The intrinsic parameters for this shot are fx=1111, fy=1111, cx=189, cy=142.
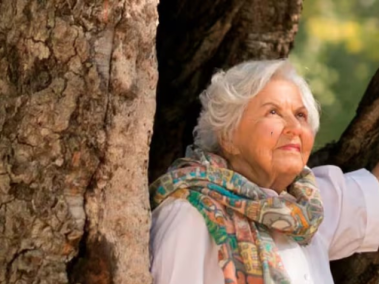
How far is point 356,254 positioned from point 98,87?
1.28 metres

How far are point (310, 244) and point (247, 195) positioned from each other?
0.30m

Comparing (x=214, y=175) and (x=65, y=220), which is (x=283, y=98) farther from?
(x=65, y=220)

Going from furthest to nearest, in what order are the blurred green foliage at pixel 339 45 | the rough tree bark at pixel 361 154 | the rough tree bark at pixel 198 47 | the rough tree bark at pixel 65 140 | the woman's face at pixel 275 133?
1. the blurred green foliage at pixel 339 45
2. the rough tree bark at pixel 198 47
3. the rough tree bark at pixel 361 154
4. the woman's face at pixel 275 133
5. the rough tree bark at pixel 65 140

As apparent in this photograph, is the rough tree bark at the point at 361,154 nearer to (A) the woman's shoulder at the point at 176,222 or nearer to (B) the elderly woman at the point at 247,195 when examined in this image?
(B) the elderly woman at the point at 247,195

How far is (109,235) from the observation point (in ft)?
8.07

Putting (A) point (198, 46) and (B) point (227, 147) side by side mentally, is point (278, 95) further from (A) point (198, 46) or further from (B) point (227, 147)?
(A) point (198, 46)

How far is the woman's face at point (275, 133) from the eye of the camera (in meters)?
2.79

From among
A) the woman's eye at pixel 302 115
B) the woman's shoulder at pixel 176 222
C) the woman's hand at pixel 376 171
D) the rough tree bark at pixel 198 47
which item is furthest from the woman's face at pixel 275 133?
the rough tree bark at pixel 198 47

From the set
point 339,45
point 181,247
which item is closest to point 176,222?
point 181,247

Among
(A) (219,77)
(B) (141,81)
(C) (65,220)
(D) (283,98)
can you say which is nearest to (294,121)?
(D) (283,98)

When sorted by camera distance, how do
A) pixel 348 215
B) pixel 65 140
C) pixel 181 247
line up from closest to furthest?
pixel 65 140
pixel 181 247
pixel 348 215

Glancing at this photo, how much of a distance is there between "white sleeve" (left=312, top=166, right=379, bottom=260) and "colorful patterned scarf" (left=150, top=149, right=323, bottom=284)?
26 centimetres

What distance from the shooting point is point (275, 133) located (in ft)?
9.16

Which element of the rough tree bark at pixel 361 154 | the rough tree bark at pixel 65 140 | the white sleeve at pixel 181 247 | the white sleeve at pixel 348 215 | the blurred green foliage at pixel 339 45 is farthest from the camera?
the blurred green foliage at pixel 339 45
